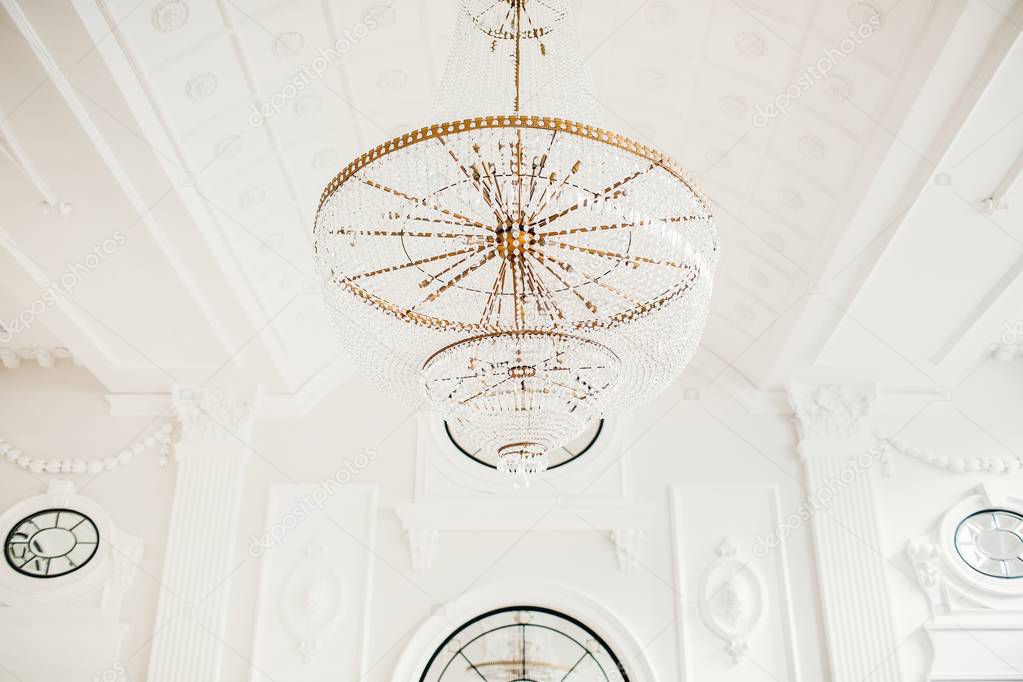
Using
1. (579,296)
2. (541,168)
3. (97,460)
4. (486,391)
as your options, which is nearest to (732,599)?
(486,391)

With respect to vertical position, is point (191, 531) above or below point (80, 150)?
below

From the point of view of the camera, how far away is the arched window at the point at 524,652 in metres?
6.59

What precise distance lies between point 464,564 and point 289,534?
1.52m

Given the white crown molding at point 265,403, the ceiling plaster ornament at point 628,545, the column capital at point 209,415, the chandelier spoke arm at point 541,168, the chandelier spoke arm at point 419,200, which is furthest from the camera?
the white crown molding at point 265,403

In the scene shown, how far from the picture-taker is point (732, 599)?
6676mm

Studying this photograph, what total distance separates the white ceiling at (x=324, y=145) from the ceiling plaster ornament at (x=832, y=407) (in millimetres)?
369

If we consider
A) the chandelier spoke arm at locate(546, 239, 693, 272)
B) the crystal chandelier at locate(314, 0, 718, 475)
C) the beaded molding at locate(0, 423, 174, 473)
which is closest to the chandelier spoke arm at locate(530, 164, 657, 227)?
the crystal chandelier at locate(314, 0, 718, 475)

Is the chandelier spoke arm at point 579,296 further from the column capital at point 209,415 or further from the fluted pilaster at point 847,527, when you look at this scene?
the column capital at point 209,415

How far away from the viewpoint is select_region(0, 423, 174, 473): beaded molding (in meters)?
7.21

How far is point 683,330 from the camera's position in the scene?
3.51 meters

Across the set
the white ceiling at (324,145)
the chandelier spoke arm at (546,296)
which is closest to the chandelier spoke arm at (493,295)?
the chandelier spoke arm at (546,296)

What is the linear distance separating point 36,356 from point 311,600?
343 cm

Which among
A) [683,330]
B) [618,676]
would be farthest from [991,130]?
[618,676]

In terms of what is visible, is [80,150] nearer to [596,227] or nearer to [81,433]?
[596,227]
